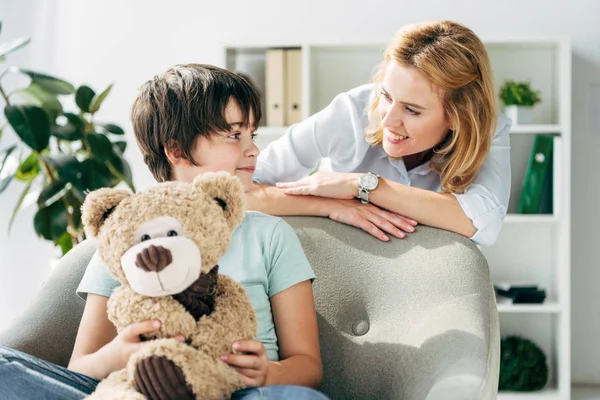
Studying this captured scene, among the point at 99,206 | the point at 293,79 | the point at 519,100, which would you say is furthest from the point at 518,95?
the point at 99,206

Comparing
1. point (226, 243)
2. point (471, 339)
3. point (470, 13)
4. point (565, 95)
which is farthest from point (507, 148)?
point (470, 13)

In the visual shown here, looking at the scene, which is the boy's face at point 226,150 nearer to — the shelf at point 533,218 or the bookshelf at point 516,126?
the bookshelf at point 516,126

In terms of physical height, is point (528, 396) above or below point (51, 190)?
below

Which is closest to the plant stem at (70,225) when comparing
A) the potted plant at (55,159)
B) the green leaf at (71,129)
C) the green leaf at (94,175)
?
the potted plant at (55,159)

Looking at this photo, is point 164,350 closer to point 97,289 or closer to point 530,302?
point 97,289

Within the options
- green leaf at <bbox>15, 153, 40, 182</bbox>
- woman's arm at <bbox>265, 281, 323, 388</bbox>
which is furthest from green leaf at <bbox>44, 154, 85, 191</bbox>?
woman's arm at <bbox>265, 281, 323, 388</bbox>

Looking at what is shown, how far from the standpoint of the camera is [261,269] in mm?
1215

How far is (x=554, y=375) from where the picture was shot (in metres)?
3.11

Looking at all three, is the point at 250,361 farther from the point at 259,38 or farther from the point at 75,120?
the point at 259,38

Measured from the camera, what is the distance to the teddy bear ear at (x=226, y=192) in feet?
3.31

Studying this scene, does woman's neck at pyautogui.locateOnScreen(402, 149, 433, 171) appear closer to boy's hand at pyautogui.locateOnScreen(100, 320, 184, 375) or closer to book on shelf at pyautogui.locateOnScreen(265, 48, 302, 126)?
boy's hand at pyautogui.locateOnScreen(100, 320, 184, 375)

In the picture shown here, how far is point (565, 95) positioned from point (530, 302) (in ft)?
2.81

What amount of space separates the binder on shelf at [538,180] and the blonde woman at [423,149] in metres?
1.43

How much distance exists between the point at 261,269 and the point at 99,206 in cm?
33
